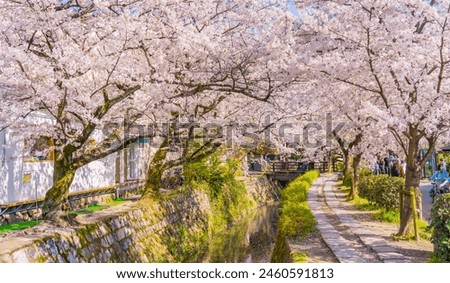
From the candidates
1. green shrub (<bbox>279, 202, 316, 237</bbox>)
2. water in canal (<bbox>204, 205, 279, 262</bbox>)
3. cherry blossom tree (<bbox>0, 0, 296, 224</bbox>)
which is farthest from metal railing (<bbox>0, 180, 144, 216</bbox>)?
green shrub (<bbox>279, 202, 316, 237</bbox>)

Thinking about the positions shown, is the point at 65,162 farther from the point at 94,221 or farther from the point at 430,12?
the point at 430,12

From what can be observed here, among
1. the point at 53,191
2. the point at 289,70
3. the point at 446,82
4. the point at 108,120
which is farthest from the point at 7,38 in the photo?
the point at 446,82

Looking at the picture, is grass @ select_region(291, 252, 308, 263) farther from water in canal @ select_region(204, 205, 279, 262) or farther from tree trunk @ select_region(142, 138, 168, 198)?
tree trunk @ select_region(142, 138, 168, 198)

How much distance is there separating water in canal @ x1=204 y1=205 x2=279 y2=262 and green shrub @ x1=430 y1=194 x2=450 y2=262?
7.39 m

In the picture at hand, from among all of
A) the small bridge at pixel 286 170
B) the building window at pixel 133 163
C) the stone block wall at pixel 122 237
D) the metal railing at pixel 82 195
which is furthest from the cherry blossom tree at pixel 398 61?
the small bridge at pixel 286 170

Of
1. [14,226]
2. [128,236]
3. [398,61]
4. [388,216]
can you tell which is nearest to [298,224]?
[388,216]

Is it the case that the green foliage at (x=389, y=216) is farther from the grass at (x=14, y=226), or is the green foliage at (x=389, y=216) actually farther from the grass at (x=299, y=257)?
the grass at (x=14, y=226)

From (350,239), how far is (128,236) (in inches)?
226

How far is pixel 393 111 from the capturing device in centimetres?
823

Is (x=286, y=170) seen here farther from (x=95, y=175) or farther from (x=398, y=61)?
(x=398, y=61)

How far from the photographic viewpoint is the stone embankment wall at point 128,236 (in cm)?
785

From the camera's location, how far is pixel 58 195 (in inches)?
370

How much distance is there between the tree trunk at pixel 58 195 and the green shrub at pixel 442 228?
736 centimetres

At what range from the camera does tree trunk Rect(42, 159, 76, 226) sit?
9366 millimetres
